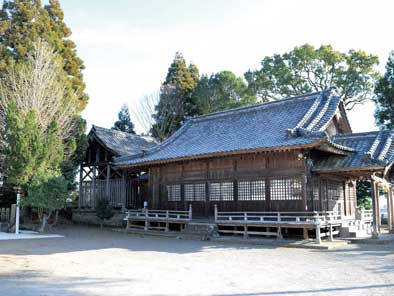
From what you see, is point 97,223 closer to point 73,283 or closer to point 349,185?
point 349,185

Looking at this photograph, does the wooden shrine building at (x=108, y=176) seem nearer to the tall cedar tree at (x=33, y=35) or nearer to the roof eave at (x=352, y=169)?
the tall cedar tree at (x=33, y=35)

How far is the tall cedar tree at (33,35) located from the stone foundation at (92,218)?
2.86 metres

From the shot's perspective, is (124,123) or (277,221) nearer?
(277,221)

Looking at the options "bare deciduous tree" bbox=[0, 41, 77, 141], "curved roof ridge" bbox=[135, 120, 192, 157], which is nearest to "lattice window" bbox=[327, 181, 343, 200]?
"curved roof ridge" bbox=[135, 120, 192, 157]

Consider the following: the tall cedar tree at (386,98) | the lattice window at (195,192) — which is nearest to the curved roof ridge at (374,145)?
the lattice window at (195,192)

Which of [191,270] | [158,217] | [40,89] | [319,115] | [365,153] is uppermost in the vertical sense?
[40,89]

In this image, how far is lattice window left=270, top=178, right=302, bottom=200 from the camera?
17609mm

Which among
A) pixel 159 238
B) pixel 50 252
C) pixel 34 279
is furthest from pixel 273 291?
pixel 159 238

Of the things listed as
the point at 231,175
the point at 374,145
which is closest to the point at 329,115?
the point at 374,145

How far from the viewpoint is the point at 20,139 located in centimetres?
1897

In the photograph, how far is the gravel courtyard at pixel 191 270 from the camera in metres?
7.75

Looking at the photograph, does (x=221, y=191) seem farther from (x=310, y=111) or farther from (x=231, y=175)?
(x=310, y=111)

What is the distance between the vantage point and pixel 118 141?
2830cm

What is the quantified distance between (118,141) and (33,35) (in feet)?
29.6
